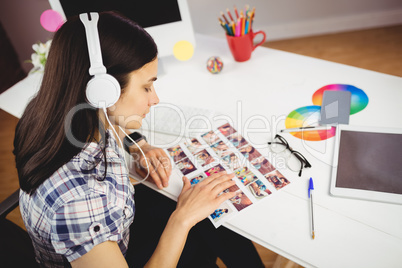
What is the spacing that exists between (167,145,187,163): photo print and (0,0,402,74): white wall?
1731 mm

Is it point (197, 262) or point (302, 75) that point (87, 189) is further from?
point (302, 75)

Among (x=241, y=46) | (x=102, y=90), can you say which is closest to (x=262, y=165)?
(x=102, y=90)

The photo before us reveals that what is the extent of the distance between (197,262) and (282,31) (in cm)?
210

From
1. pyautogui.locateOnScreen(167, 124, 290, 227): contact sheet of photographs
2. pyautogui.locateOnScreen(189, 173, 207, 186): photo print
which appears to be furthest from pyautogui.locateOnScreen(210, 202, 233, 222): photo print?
pyautogui.locateOnScreen(189, 173, 207, 186): photo print

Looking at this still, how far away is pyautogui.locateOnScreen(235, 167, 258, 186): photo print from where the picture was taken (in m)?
0.82

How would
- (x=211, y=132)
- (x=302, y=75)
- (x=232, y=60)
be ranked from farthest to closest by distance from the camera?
(x=232, y=60) < (x=302, y=75) < (x=211, y=132)

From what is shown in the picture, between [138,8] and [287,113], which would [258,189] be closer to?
[287,113]

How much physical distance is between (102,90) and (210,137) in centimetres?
41

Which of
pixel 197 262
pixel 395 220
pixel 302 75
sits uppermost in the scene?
pixel 302 75

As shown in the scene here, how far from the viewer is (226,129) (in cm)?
99

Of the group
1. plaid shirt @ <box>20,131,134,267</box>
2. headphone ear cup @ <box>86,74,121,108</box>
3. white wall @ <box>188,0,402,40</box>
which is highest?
headphone ear cup @ <box>86,74,121,108</box>

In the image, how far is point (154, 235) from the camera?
0.98m

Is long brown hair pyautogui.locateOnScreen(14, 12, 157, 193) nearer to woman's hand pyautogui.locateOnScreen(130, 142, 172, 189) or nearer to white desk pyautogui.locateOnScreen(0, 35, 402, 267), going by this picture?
woman's hand pyautogui.locateOnScreen(130, 142, 172, 189)

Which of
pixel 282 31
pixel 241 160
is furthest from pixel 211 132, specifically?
pixel 282 31
